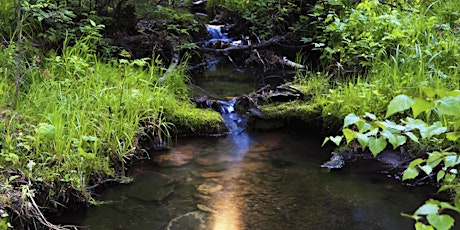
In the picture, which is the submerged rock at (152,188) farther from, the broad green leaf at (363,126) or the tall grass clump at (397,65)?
the broad green leaf at (363,126)

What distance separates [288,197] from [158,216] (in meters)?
1.24

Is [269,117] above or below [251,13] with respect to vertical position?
below

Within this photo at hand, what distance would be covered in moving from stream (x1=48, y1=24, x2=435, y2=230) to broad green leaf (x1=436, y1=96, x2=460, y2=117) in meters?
2.49

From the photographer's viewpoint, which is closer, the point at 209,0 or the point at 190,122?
the point at 190,122

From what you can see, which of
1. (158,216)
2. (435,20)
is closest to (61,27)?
(158,216)

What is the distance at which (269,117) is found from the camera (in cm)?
575

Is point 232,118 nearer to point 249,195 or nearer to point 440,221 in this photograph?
point 249,195

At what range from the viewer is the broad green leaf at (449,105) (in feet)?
3.61

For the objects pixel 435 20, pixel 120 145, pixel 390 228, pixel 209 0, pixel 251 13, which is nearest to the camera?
pixel 390 228

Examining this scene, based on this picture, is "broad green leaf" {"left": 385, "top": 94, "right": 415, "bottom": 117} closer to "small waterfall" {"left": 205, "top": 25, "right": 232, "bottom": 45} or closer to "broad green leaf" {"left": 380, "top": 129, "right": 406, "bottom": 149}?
"broad green leaf" {"left": 380, "top": 129, "right": 406, "bottom": 149}

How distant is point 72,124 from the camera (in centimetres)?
394

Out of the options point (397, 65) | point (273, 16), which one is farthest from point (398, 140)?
point (273, 16)

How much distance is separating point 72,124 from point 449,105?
11.6 feet

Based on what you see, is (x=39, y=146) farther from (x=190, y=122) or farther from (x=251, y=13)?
(x=251, y=13)
